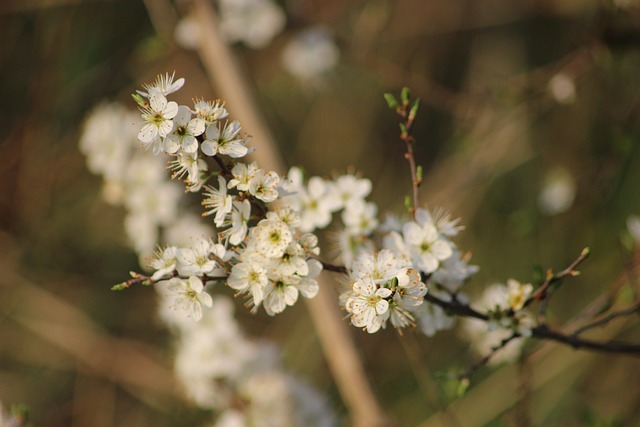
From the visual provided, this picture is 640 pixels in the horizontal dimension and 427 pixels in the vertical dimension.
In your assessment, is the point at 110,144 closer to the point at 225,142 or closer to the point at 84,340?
the point at 225,142

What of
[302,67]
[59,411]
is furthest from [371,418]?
[59,411]

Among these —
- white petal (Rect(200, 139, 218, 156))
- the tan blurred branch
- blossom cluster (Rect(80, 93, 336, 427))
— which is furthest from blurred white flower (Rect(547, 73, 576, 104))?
the tan blurred branch

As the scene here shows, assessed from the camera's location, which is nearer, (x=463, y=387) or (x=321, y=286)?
(x=463, y=387)

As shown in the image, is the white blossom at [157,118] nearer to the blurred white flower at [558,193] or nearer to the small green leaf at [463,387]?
the small green leaf at [463,387]

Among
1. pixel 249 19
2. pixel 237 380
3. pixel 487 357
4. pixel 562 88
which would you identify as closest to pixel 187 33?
pixel 249 19

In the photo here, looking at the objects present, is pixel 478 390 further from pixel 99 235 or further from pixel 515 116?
pixel 99 235

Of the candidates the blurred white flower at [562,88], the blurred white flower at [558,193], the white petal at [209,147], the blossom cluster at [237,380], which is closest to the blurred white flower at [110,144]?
the blossom cluster at [237,380]

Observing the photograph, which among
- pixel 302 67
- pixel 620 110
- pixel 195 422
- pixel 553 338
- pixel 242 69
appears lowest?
pixel 553 338

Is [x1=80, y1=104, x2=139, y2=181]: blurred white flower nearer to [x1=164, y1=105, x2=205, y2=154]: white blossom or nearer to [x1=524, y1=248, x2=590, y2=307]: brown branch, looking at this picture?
[x1=164, y1=105, x2=205, y2=154]: white blossom
